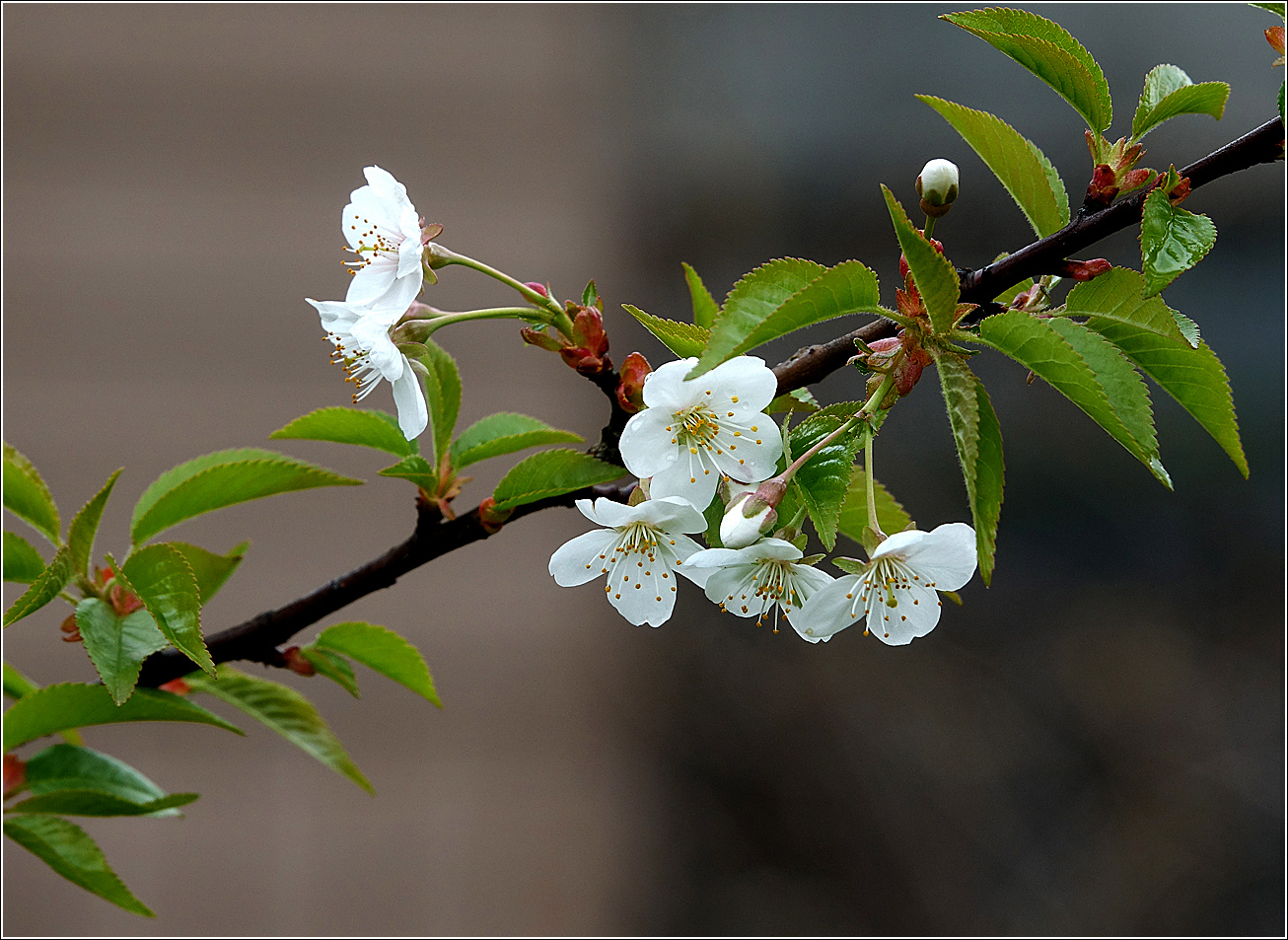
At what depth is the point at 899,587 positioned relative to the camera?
0.49 m

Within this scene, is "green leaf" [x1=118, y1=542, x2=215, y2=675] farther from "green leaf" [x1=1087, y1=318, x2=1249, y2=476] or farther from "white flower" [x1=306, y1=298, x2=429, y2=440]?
"green leaf" [x1=1087, y1=318, x2=1249, y2=476]

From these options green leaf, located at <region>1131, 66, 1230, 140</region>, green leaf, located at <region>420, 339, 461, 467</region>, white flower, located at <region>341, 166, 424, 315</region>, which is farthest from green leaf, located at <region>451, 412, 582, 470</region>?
green leaf, located at <region>1131, 66, 1230, 140</region>

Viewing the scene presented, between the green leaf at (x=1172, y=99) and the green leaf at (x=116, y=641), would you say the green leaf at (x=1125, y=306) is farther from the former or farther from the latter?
the green leaf at (x=116, y=641)

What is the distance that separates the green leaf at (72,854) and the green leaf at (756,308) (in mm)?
519

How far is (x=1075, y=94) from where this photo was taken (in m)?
0.45

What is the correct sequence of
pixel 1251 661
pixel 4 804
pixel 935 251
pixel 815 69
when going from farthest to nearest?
pixel 815 69, pixel 1251 661, pixel 4 804, pixel 935 251

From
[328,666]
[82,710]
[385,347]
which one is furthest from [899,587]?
[82,710]

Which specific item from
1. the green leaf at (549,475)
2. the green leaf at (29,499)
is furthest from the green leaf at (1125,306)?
the green leaf at (29,499)

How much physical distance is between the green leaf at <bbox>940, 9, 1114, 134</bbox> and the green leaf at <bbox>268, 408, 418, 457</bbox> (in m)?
0.38

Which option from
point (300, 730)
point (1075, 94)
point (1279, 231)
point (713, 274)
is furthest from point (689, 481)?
point (1279, 231)

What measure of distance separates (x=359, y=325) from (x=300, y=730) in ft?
1.16

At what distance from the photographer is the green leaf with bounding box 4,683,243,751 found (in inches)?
22.9

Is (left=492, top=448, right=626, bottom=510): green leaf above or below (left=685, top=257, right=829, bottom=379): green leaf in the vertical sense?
below

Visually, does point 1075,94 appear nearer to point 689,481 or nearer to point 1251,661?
point 689,481
